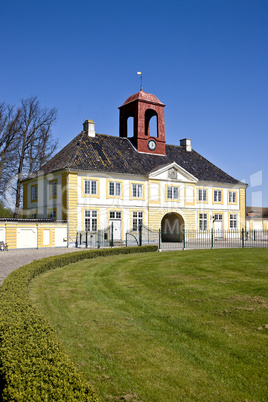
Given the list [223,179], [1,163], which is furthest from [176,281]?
[223,179]

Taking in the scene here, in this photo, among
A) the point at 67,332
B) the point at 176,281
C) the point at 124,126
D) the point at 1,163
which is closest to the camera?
the point at 67,332

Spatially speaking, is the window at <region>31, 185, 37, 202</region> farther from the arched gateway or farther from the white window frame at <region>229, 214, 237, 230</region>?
the white window frame at <region>229, 214, 237, 230</region>

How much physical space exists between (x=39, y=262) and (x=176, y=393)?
1161 centimetres

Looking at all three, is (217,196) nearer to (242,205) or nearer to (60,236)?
(242,205)

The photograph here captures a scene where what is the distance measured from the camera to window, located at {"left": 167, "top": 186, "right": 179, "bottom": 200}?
1444 inches

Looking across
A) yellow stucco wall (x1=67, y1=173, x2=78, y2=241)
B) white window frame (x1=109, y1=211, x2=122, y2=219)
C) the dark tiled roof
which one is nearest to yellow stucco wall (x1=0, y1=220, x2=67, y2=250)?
yellow stucco wall (x1=67, y1=173, x2=78, y2=241)

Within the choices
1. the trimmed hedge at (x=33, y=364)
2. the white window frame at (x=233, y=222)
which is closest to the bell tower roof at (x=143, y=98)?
the white window frame at (x=233, y=222)

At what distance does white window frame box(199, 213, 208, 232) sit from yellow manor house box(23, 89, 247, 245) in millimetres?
107

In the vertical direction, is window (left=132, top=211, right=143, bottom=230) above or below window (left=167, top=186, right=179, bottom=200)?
below

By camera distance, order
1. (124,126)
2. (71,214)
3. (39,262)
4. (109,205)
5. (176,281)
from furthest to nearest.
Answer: (124,126) < (109,205) < (71,214) < (39,262) < (176,281)

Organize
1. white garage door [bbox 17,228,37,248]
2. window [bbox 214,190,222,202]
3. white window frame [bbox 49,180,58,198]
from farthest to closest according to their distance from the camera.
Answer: window [bbox 214,190,222,202] → white window frame [bbox 49,180,58,198] → white garage door [bbox 17,228,37,248]

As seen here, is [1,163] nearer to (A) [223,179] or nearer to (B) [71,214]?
(B) [71,214]

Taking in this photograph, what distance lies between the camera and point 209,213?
40.2m

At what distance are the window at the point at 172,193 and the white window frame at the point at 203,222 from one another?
4.16 meters
